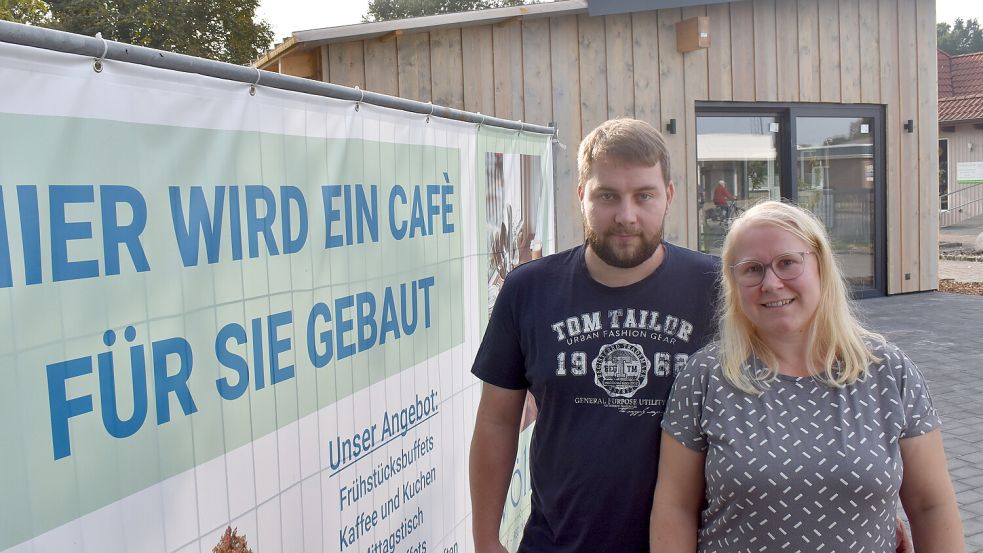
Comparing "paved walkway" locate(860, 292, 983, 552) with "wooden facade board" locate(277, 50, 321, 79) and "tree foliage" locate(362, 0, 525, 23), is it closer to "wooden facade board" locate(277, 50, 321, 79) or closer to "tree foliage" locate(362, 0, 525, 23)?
"wooden facade board" locate(277, 50, 321, 79)

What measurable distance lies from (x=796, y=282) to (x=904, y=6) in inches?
423

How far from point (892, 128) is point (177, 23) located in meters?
15.6

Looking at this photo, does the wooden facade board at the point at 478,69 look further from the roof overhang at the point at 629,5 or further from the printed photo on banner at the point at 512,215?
the printed photo on banner at the point at 512,215

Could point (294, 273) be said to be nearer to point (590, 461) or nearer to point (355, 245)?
point (355, 245)

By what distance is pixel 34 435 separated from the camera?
1.51 m

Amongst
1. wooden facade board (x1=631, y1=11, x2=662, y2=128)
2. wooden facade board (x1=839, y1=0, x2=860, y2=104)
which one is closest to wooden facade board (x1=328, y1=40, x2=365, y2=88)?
wooden facade board (x1=631, y1=11, x2=662, y2=128)

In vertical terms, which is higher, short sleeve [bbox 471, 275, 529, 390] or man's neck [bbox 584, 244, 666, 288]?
man's neck [bbox 584, 244, 666, 288]

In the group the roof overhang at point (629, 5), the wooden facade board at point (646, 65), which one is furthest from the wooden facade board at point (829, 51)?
the wooden facade board at point (646, 65)

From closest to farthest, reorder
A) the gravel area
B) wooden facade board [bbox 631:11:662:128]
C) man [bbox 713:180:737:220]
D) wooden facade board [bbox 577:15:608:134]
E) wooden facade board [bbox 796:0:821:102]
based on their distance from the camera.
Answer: wooden facade board [bbox 577:15:608:134] → wooden facade board [bbox 631:11:662:128] → man [bbox 713:180:737:220] → wooden facade board [bbox 796:0:821:102] → the gravel area

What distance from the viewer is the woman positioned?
6.15 ft

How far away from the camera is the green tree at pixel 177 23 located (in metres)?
20.1

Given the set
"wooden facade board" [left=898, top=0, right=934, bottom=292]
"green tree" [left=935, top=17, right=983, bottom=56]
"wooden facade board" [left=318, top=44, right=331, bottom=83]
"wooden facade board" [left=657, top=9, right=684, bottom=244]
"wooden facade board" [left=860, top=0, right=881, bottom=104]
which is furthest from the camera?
"green tree" [left=935, top=17, right=983, bottom=56]

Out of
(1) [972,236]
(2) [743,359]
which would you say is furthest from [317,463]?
(1) [972,236]

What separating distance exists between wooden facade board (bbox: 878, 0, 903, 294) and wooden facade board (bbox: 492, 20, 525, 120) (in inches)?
207
